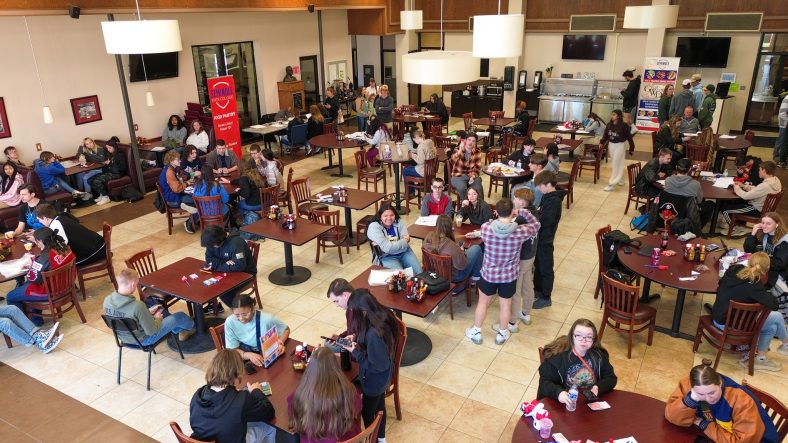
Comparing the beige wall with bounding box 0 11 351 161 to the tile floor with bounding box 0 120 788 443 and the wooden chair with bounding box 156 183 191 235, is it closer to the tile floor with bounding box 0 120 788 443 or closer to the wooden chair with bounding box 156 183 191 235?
the wooden chair with bounding box 156 183 191 235

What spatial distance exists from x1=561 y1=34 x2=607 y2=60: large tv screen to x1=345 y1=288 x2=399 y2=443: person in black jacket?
14.3m

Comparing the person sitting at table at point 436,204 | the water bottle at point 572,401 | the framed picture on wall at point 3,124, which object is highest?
the framed picture on wall at point 3,124

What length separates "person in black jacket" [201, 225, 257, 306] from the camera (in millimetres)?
6012

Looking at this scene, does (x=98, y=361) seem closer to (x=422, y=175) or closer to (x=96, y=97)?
(x=422, y=175)

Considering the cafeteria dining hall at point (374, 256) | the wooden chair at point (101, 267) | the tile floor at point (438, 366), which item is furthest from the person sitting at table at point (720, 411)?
the wooden chair at point (101, 267)

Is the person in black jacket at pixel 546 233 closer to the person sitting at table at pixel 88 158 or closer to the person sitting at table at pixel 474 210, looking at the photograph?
the person sitting at table at pixel 474 210

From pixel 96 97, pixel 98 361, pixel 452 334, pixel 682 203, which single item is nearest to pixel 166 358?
pixel 98 361

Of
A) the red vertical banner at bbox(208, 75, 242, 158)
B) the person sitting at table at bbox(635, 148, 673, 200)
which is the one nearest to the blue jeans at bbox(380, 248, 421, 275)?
the person sitting at table at bbox(635, 148, 673, 200)

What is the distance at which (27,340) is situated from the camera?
6141 mm

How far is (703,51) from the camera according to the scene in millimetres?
14477

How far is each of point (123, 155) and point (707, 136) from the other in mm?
11261

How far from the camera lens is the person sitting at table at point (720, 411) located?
349 centimetres

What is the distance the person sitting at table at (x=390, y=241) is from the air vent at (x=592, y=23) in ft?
38.5

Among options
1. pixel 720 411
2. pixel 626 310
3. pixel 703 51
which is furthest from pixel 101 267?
pixel 703 51
